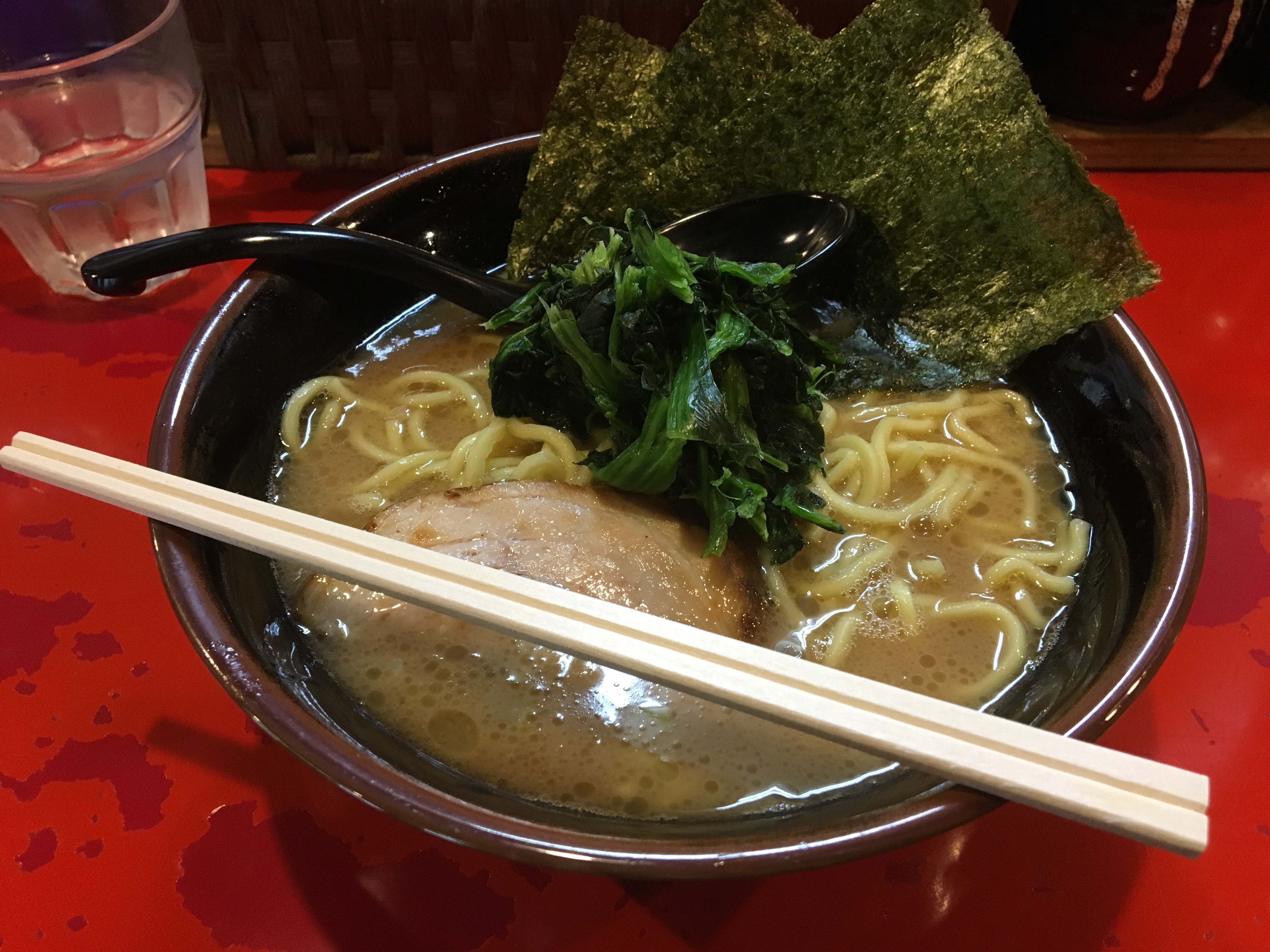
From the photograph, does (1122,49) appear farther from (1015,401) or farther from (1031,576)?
(1031,576)

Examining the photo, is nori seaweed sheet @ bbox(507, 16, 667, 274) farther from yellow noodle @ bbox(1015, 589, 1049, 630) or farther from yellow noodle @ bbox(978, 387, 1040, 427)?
yellow noodle @ bbox(1015, 589, 1049, 630)

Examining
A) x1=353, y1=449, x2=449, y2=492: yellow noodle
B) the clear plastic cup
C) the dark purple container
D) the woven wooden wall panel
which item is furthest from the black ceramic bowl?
the dark purple container

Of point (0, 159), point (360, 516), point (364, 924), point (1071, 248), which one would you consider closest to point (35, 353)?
point (0, 159)

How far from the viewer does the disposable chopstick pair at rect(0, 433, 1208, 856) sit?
787mm

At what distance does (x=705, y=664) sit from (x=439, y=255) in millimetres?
1107

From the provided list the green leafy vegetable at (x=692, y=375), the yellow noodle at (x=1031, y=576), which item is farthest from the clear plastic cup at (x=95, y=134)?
the yellow noodle at (x=1031, y=576)

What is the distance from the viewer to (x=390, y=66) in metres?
Answer: 2.05

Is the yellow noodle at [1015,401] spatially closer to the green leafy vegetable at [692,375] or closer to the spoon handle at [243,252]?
the green leafy vegetable at [692,375]

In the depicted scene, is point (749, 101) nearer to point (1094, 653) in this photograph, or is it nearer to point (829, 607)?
point (829, 607)

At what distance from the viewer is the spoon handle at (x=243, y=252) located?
139cm

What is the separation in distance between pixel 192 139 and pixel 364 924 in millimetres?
1723

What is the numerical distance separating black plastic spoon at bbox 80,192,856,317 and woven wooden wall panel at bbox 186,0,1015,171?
587 millimetres

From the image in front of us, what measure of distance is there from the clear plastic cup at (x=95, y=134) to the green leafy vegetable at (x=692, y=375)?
106cm

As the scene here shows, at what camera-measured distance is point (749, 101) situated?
1625 mm
